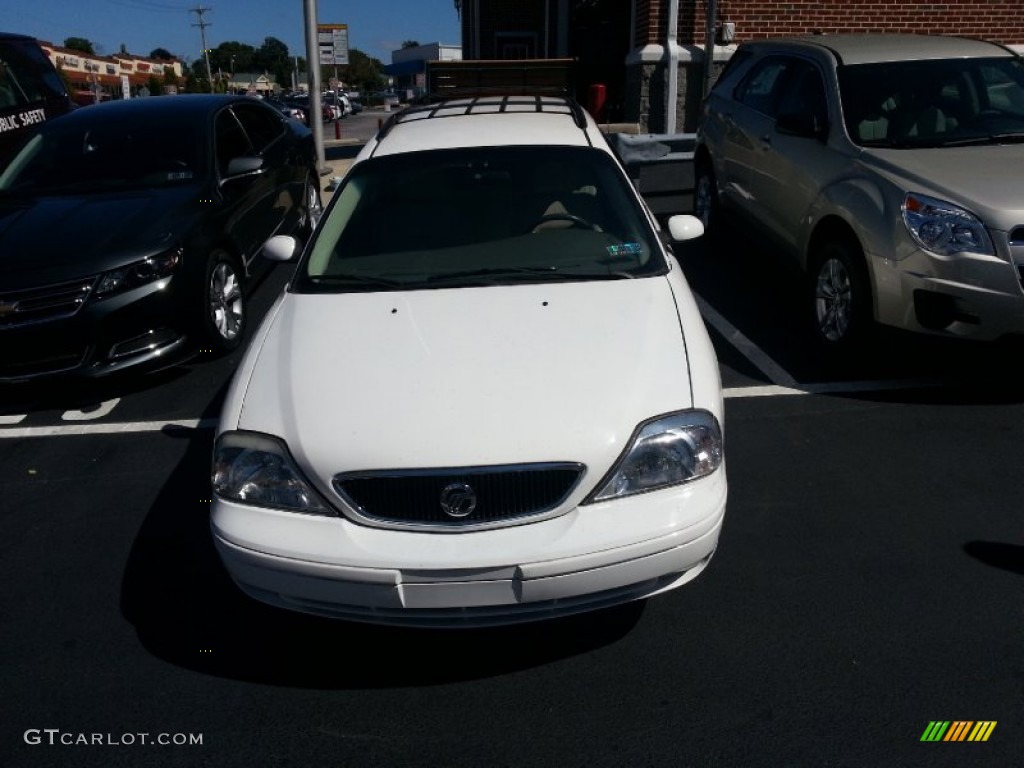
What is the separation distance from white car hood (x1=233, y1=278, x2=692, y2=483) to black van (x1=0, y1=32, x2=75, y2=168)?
8.14 m

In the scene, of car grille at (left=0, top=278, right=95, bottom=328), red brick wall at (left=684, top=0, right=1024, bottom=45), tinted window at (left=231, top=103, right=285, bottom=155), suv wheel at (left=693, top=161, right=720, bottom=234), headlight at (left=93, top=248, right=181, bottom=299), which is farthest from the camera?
red brick wall at (left=684, top=0, right=1024, bottom=45)

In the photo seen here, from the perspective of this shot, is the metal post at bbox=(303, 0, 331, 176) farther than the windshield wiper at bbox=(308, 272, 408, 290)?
Yes

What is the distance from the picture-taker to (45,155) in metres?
6.10

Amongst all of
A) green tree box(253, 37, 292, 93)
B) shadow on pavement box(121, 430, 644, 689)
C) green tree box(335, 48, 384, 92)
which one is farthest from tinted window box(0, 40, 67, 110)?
green tree box(253, 37, 292, 93)

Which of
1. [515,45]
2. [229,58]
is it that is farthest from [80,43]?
[515,45]

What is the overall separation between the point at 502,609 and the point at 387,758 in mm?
535

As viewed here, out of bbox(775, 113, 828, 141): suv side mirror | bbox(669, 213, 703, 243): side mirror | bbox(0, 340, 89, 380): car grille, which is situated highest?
bbox(775, 113, 828, 141): suv side mirror

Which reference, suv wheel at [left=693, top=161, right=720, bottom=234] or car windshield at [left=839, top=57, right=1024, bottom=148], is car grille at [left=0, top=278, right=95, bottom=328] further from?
suv wheel at [left=693, top=161, right=720, bottom=234]

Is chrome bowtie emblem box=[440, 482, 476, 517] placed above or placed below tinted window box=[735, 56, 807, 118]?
below

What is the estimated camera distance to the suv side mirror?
5.48 m

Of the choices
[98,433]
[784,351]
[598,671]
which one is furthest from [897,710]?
[98,433]

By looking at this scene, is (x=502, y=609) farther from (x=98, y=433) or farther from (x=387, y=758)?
(x=98, y=433)

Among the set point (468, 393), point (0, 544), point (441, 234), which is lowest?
point (0, 544)

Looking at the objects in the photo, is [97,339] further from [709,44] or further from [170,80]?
[170,80]
